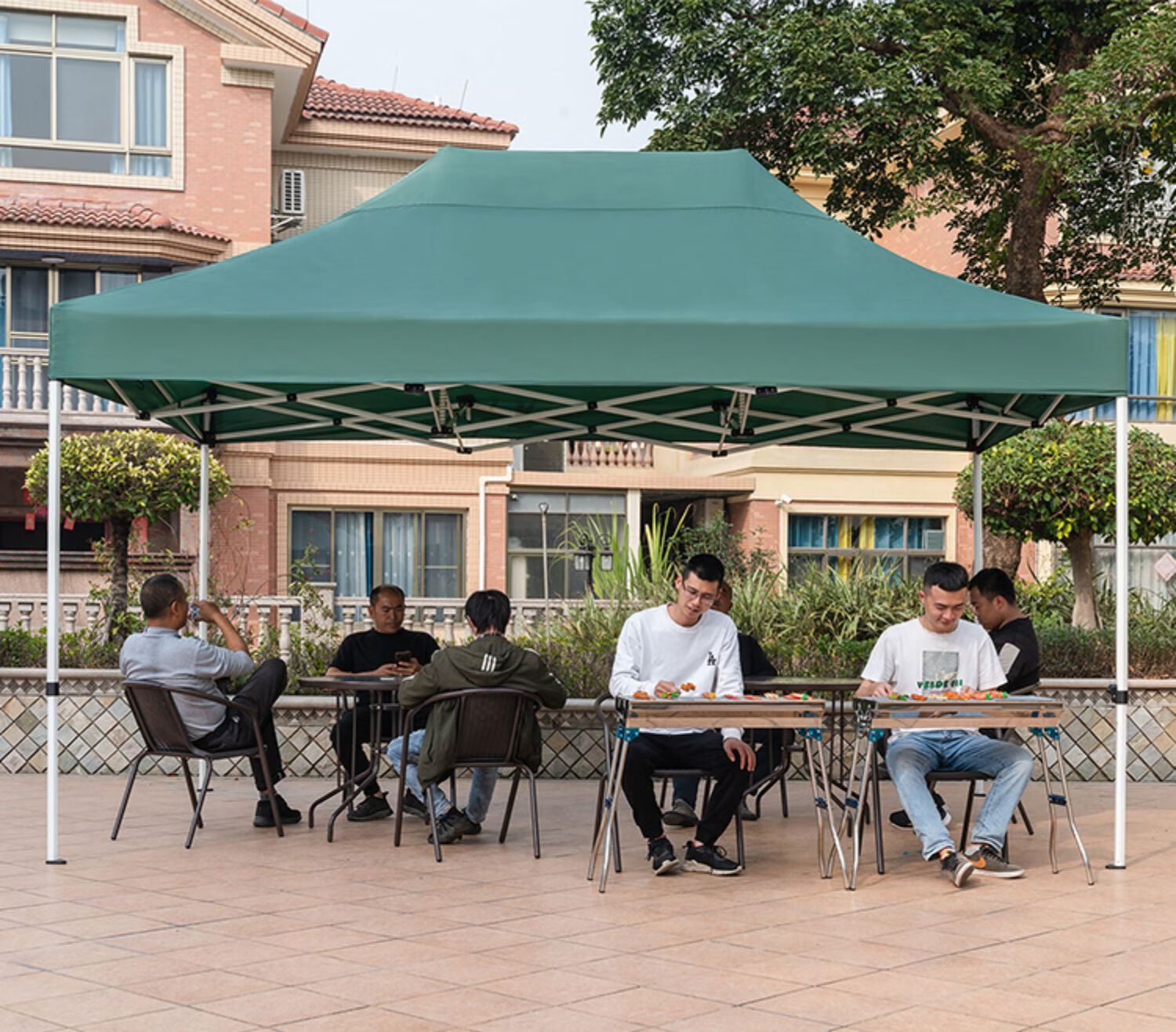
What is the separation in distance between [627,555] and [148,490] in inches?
200

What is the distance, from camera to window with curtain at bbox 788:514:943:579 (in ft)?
87.1

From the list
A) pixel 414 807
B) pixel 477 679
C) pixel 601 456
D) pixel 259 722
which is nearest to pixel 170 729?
pixel 259 722

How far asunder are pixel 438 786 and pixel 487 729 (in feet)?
2.35

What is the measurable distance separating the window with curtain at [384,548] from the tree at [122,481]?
768 centimetres

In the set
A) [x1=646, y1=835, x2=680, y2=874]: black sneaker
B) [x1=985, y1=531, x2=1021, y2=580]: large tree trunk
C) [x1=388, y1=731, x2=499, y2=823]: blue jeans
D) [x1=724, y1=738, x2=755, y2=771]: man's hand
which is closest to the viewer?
[x1=724, y1=738, x2=755, y2=771]: man's hand

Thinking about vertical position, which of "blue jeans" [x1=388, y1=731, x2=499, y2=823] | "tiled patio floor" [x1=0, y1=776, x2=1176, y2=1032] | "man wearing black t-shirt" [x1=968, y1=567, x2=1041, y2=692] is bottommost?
"tiled patio floor" [x1=0, y1=776, x2=1176, y2=1032]

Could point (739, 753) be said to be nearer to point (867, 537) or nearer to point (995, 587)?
point (995, 587)

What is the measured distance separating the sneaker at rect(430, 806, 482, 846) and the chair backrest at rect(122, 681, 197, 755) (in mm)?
1301

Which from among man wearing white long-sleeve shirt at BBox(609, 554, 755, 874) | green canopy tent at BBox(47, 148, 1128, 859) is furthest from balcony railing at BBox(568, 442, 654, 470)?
man wearing white long-sleeve shirt at BBox(609, 554, 755, 874)

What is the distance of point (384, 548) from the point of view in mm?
24156

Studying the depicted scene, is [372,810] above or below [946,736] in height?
below

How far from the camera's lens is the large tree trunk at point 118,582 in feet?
43.1

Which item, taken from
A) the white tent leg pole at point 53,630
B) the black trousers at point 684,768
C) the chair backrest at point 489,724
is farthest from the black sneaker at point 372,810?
the black trousers at point 684,768

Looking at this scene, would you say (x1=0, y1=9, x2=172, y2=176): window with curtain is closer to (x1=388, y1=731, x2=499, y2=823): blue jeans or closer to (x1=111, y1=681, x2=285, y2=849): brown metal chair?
(x1=111, y1=681, x2=285, y2=849): brown metal chair
